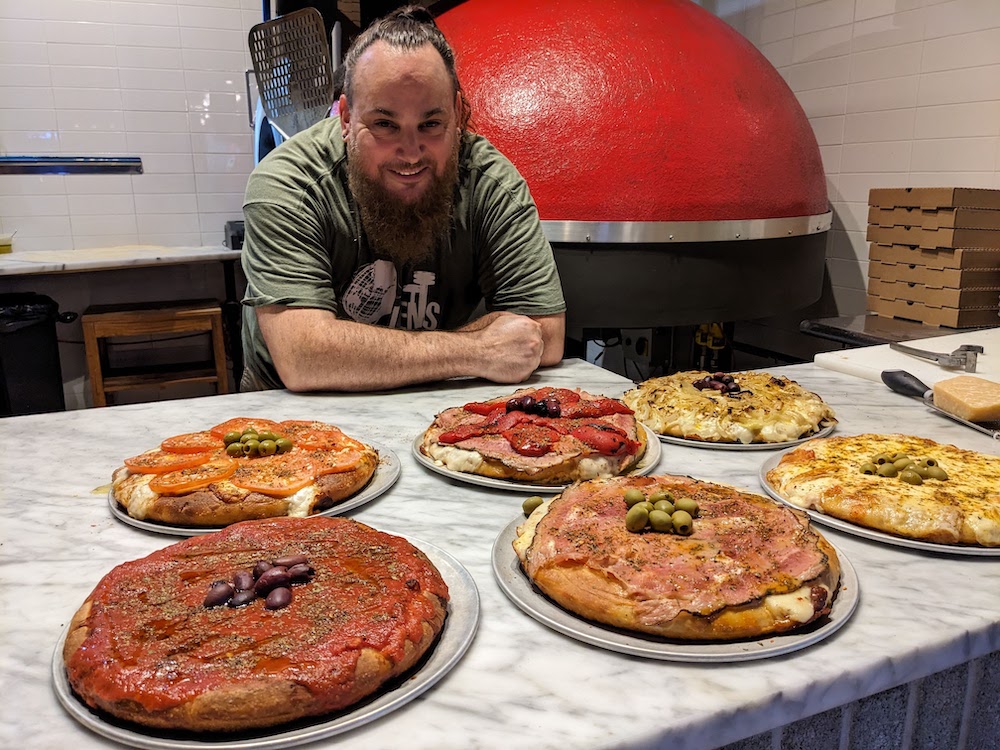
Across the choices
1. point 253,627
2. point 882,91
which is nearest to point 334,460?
point 253,627

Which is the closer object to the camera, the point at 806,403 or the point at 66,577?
the point at 66,577

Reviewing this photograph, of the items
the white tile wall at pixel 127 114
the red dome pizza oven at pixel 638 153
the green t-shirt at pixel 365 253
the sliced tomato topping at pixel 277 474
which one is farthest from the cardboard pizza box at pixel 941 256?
the white tile wall at pixel 127 114

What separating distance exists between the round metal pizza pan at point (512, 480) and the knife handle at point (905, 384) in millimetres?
746

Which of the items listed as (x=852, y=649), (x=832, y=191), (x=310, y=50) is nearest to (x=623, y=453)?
(x=852, y=649)

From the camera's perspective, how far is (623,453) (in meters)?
1.32

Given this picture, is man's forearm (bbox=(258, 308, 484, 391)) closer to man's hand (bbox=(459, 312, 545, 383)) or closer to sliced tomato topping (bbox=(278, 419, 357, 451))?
man's hand (bbox=(459, 312, 545, 383))

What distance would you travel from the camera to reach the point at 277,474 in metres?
1.22

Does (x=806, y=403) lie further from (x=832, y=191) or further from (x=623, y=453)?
(x=832, y=191)

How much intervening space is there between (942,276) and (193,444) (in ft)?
10.5

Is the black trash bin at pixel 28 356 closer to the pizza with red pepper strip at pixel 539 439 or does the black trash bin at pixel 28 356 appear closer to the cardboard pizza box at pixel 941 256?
the pizza with red pepper strip at pixel 539 439

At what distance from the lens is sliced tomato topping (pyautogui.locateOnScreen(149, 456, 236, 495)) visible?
1.15 metres

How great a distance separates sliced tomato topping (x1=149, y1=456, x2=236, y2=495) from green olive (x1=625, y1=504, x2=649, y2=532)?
2.08 feet

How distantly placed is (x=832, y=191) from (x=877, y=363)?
100 inches

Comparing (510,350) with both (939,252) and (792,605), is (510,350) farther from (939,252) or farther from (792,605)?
(939,252)
